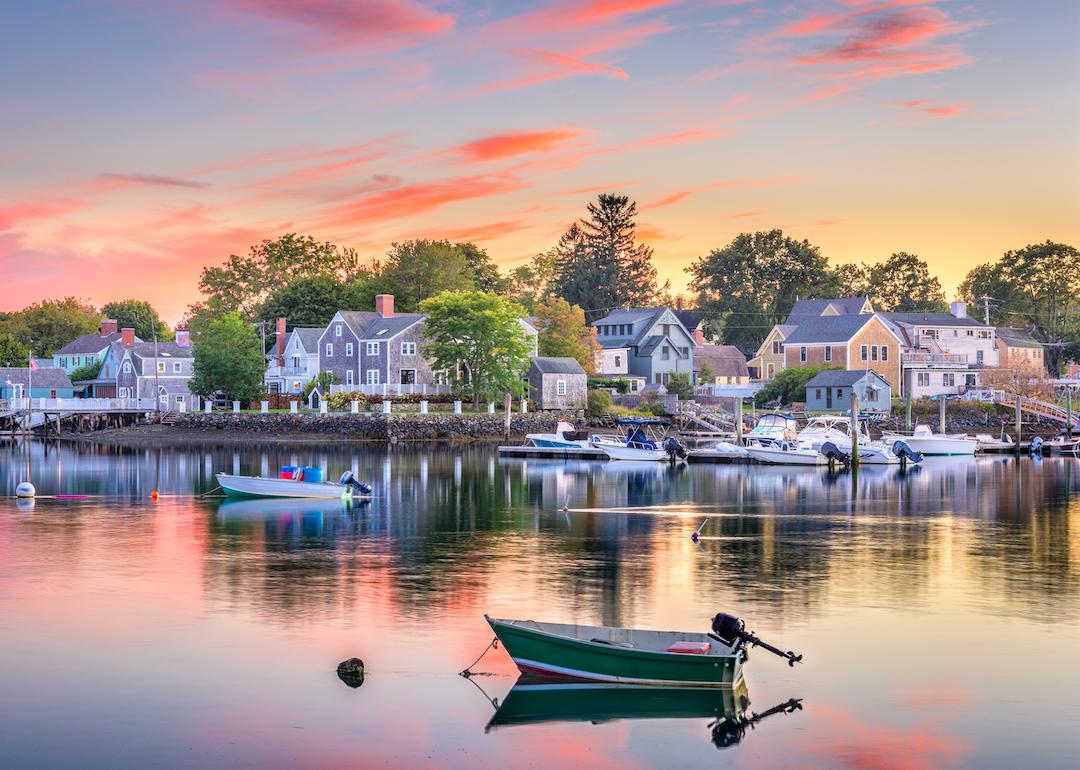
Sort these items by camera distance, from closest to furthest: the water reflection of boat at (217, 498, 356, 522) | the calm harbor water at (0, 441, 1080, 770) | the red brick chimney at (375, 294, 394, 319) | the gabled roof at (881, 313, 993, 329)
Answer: the calm harbor water at (0, 441, 1080, 770) → the water reflection of boat at (217, 498, 356, 522) → the red brick chimney at (375, 294, 394, 319) → the gabled roof at (881, 313, 993, 329)

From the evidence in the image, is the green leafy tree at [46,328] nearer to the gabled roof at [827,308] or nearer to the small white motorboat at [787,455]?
the gabled roof at [827,308]

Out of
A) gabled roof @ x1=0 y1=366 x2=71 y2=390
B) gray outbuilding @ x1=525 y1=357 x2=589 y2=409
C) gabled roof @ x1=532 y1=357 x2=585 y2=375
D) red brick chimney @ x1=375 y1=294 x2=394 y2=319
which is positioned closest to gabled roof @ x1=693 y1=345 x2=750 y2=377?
gabled roof @ x1=532 y1=357 x2=585 y2=375

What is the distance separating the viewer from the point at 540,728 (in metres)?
21.2

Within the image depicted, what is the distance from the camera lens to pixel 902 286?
170 m

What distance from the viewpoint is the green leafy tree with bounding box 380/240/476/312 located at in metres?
146

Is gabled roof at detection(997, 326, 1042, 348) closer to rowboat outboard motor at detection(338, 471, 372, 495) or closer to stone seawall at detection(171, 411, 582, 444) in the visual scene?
stone seawall at detection(171, 411, 582, 444)

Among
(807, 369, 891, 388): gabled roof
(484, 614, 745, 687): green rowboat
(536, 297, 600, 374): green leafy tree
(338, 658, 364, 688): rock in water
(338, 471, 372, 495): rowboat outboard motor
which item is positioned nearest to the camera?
(484, 614, 745, 687): green rowboat

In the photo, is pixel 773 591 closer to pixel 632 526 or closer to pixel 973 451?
pixel 632 526

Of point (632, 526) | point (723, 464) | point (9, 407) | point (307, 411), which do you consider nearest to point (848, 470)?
point (723, 464)

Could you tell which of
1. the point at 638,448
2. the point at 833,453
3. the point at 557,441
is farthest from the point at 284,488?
the point at 833,453

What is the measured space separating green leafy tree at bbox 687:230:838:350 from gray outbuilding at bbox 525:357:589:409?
2335 inches

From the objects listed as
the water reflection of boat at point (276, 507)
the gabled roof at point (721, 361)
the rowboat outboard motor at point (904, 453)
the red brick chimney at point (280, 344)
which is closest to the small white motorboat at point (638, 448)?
the rowboat outboard motor at point (904, 453)

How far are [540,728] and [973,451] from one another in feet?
250

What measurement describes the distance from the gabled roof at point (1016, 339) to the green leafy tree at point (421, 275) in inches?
2422
